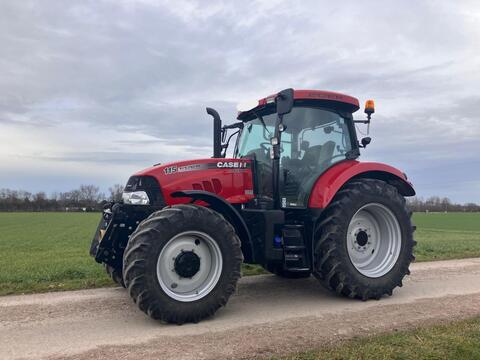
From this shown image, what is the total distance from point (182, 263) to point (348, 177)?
2.55 m

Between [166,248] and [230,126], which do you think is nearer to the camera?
[166,248]

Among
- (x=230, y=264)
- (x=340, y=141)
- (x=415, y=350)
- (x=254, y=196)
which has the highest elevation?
(x=340, y=141)

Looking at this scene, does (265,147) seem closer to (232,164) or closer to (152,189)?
(232,164)

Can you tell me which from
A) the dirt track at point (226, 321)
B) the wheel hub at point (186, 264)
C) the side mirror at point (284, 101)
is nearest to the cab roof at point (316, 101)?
the side mirror at point (284, 101)

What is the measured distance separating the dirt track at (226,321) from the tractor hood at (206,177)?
1440 mm

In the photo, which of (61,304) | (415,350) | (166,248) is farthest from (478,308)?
(61,304)

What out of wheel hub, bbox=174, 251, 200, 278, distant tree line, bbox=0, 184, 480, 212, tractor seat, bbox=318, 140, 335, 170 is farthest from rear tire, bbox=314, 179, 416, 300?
distant tree line, bbox=0, 184, 480, 212

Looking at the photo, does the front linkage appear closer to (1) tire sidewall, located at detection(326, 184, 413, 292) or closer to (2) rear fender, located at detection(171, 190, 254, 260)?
(2) rear fender, located at detection(171, 190, 254, 260)

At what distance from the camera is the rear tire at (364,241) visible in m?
6.05

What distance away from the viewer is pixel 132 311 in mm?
5555

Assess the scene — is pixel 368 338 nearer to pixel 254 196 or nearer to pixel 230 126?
pixel 254 196

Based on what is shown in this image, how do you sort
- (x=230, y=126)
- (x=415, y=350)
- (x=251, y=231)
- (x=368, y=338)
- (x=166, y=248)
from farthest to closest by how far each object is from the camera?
(x=230, y=126) < (x=251, y=231) < (x=166, y=248) < (x=368, y=338) < (x=415, y=350)

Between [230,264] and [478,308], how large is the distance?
10.5 ft

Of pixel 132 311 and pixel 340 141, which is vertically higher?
pixel 340 141
